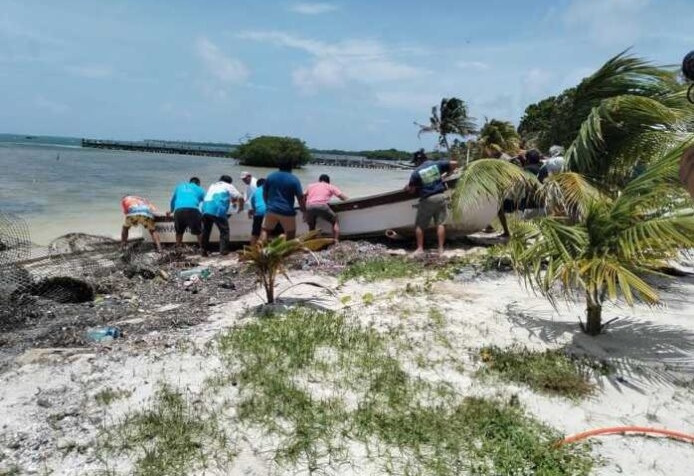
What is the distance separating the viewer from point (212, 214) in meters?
10.1

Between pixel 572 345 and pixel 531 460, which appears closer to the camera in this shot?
pixel 531 460

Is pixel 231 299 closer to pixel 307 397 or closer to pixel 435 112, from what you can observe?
pixel 307 397

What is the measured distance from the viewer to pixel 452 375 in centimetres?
418

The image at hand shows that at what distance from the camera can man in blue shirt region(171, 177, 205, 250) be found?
10125 millimetres

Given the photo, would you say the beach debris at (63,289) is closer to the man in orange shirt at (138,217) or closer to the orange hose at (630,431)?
the man in orange shirt at (138,217)

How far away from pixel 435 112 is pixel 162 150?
201ft

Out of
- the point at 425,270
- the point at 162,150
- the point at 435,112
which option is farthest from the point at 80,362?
the point at 162,150

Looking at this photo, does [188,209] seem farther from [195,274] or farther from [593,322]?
[593,322]

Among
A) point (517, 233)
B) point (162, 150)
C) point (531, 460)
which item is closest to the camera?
point (531, 460)

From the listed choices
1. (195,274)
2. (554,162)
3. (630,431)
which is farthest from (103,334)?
(554,162)

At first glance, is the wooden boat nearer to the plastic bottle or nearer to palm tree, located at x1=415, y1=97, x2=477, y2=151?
the plastic bottle

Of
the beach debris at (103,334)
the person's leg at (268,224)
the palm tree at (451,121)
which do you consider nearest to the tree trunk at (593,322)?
the beach debris at (103,334)

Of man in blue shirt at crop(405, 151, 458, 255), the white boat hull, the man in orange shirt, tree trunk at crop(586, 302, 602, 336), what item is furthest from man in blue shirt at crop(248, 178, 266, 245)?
tree trunk at crop(586, 302, 602, 336)

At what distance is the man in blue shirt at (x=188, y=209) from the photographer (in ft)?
33.2
